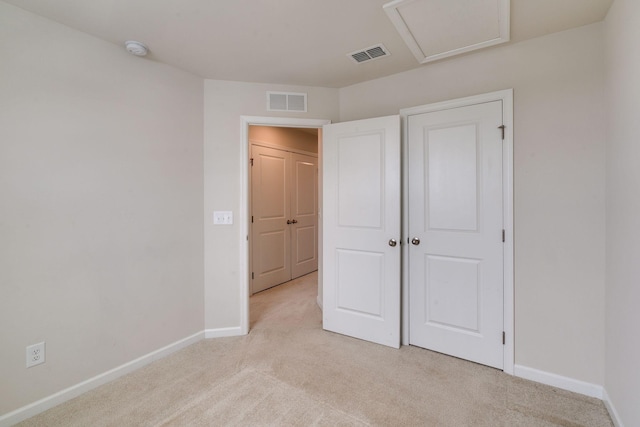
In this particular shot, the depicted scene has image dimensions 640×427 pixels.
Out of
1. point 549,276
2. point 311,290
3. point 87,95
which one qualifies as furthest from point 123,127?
point 549,276

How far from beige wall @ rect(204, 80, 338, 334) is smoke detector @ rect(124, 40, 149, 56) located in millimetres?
604

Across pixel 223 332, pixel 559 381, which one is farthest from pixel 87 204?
pixel 559 381

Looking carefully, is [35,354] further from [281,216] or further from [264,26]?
[281,216]

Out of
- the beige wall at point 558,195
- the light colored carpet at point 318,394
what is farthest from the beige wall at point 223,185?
the beige wall at point 558,195

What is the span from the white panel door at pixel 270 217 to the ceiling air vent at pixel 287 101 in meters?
1.23

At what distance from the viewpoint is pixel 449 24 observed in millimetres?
1797

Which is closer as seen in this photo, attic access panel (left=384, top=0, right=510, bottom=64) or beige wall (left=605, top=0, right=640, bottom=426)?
beige wall (left=605, top=0, right=640, bottom=426)

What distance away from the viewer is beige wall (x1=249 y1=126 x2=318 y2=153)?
393cm

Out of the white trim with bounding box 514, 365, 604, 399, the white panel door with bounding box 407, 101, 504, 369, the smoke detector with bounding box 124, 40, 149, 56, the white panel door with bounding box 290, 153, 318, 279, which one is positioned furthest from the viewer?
the white panel door with bounding box 290, 153, 318, 279

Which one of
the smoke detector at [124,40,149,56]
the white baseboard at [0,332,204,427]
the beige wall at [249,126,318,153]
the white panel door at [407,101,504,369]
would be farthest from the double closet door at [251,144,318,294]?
the white panel door at [407,101,504,369]

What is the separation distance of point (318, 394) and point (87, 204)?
2034mm

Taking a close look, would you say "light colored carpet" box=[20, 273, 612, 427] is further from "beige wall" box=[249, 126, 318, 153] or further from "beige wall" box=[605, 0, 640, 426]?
"beige wall" box=[249, 126, 318, 153]

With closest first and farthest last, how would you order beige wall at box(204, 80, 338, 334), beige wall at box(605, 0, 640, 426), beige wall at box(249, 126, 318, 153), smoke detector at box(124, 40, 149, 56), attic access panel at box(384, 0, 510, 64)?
beige wall at box(605, 0, 640, 426)
attic access panel at box(384, 0, 510, 64)
smoke detector at box(124, 40, 149, 56)
beige wall at box(204, 80, 338, 334)
beige wall at box(249, 126, 318, 153)

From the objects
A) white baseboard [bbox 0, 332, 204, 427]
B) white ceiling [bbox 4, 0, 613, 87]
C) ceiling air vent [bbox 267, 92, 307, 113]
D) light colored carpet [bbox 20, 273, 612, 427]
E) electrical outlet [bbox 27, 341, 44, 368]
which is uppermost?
white ceiling [bbox 4, 0, 613, 87]
